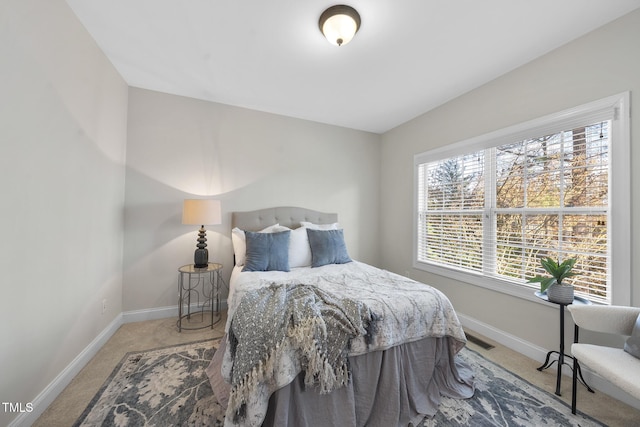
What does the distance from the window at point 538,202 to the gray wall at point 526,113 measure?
87mm

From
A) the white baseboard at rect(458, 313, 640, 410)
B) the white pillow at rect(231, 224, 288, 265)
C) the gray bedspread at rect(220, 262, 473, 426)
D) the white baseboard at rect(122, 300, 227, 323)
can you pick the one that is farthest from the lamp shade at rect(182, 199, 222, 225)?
the white baseboard at rect(458, 313, 640, 410)

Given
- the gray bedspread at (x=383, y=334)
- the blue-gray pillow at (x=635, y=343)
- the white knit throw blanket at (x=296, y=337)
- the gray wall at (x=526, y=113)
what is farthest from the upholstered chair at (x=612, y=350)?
the white knit throw blanket at (x=296, y=337)

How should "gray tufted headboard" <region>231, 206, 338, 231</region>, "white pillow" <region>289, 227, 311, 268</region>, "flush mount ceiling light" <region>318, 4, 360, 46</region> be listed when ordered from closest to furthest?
"flush mount ceiling light" <region>318, 4, 360, 46</region> → "white pillow" <region>289, 227, 311, 268</region> → "gray tufted headboard" <region>231, 206, 338, 231</region>

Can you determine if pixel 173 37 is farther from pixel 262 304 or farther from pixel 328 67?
pixel 262 304

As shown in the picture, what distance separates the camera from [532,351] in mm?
2203

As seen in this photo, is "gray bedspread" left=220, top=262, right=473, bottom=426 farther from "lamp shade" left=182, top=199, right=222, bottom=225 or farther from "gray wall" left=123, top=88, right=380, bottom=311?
"gray wall" left=123, top=88, right=380, bottom=311

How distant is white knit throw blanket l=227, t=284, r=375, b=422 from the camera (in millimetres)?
1275

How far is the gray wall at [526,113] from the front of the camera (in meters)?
1.74

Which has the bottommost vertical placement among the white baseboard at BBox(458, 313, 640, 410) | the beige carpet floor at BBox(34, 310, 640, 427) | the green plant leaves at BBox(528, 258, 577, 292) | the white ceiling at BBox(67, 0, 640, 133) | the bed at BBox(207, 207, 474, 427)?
the beige carpet floor at BBox(34, 310, 640, 427)

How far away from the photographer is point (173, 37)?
2.03 meters

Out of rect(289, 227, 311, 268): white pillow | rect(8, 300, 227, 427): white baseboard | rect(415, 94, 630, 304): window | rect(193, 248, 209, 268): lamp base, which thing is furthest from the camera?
rect(289, 227, 311, 268): white pillow

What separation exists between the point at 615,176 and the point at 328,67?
2.47 meters

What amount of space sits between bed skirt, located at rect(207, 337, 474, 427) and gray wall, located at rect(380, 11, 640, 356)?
865 millimetres

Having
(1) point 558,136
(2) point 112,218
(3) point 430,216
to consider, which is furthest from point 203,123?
(1) point 558,136
